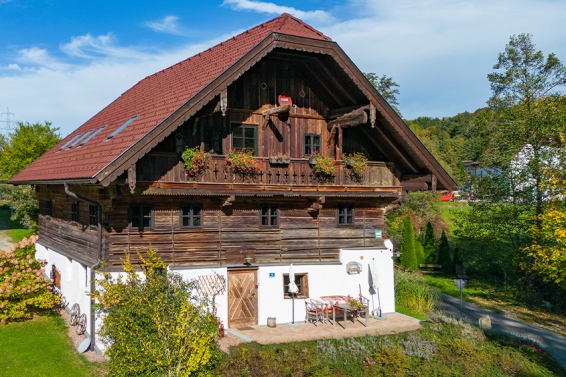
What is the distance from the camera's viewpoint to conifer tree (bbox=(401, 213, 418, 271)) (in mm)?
33062

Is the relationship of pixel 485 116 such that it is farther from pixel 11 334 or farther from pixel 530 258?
pixel 11 334

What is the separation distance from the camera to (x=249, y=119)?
17.6 m

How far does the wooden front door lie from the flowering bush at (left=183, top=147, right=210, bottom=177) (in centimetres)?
Result: 351

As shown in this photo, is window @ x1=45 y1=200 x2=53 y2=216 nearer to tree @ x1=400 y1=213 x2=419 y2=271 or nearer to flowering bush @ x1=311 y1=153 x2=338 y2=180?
flowering bush @ x1=311 y1=153 x2=338 y2=180

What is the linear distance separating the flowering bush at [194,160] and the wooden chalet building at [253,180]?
0.17 meters

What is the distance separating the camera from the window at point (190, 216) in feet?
54.7

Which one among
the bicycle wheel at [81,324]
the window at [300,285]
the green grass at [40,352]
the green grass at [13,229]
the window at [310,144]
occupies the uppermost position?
the window at [310,144]

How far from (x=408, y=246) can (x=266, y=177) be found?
18414 millimetres

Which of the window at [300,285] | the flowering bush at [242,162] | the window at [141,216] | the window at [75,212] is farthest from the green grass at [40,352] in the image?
the flowering bush at [242,162]

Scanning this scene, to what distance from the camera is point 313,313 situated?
1786 cm

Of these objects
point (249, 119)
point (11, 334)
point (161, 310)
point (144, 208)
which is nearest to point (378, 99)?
point (249, 119)

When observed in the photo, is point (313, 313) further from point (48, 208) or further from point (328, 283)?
point (48, 208)

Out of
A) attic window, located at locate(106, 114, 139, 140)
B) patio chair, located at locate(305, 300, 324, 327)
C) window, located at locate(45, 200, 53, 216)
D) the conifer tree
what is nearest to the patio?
patio chair, located at locate(305, 300, 324, 327)

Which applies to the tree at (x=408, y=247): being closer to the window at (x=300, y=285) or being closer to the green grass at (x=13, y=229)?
the window at (x=300, y=285)
